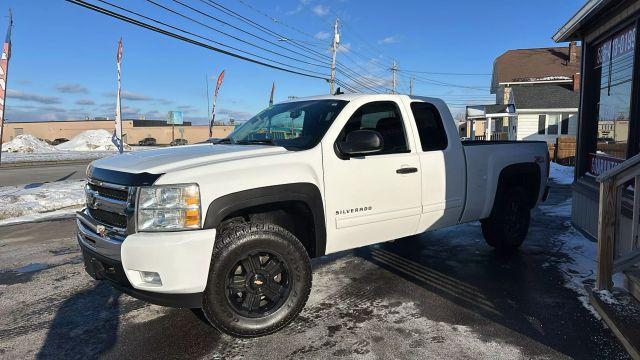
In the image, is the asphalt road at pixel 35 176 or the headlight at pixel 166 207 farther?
the asphalt road at pixel 35 176

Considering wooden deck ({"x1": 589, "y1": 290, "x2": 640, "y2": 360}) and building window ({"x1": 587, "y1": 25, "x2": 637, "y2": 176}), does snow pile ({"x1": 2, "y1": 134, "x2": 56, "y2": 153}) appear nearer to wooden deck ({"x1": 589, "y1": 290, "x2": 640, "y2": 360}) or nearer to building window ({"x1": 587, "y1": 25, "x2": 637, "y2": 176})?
building window ({"x1": 587, "y1": 25, "x2": 637, "y2": 176})

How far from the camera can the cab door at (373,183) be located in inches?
157

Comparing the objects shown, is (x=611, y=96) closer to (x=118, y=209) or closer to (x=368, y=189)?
(x=368, y=189)

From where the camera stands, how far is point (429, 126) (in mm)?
4949

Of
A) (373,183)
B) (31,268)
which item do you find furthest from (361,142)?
(31,268)

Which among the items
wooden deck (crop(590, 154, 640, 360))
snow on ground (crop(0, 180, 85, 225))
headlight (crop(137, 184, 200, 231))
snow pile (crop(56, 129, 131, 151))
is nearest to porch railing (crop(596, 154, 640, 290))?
wooden deck (crop(590, 154, 640, 360))

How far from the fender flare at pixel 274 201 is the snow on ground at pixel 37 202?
7.97 meters

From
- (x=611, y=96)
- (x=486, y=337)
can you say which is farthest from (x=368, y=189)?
(x=611, y=96)

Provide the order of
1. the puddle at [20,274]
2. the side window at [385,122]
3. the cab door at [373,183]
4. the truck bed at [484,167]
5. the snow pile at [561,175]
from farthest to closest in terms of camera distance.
Answer: 1. the snow pile at [561,175]
2. the puddle at [20,274]
3. the truck bed at [484,167]
4. the side window at [385,122]
5. the cab door at [373,183]

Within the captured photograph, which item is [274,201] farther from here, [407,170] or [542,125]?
[542,125]

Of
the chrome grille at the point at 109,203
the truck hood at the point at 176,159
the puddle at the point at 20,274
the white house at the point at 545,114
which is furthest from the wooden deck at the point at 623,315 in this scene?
the white house at the point at 545,114

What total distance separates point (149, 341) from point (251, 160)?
5.41 feet

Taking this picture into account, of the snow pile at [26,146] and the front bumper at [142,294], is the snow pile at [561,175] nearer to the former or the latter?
the front bumper at [142,294]

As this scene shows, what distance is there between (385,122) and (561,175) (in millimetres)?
13664
